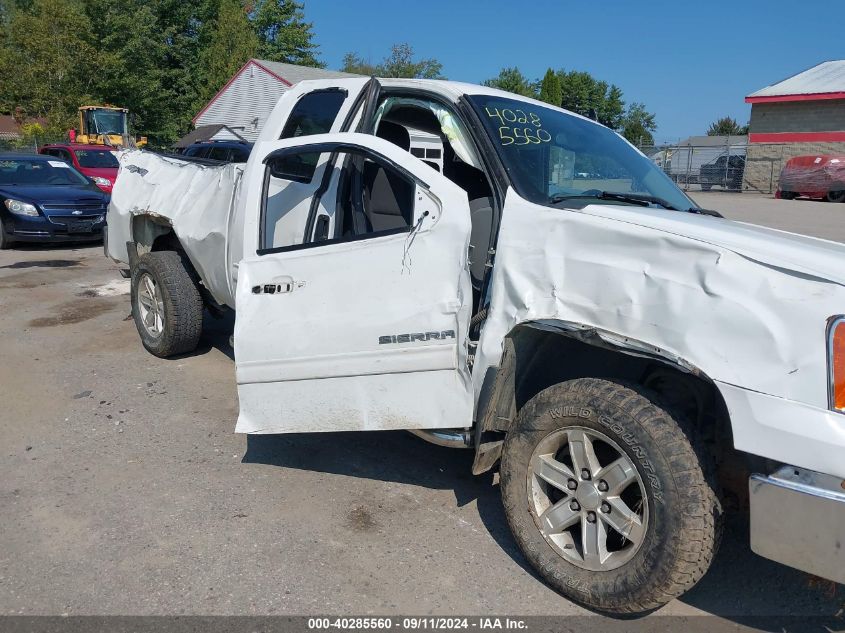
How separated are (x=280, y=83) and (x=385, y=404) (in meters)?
32.4

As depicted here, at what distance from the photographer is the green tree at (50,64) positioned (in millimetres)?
35031

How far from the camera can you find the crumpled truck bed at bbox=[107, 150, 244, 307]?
4.91 meters

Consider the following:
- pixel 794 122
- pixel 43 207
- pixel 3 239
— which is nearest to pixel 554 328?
pixel 43 207

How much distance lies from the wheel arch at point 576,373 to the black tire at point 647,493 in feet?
0.52

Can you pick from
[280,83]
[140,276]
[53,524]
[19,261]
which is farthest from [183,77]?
[53,524]

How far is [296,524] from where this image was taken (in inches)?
139

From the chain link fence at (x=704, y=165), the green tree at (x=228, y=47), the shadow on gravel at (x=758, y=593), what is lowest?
the shadow on gravel at (x=758, y=593)

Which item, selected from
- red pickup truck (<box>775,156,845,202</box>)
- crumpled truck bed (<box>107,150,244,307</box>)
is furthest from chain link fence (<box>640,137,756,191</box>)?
crumpled truck bed (<box>107,150,244,307</box>)

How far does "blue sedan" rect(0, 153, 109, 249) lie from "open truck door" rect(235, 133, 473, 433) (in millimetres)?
9564

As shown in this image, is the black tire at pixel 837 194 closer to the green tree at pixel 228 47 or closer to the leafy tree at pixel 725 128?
the green tree at pixel 228 47

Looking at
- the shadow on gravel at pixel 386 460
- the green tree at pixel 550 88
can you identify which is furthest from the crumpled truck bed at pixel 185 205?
the green tree at pixel 550 88

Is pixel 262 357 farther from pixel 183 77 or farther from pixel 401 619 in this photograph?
pixel 183 77

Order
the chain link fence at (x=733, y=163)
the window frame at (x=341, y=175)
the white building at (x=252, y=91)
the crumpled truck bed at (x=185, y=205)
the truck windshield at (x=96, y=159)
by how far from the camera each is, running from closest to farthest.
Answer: the window frame at (x=341, y=175) < the crumpled truck bed at (x=185, y=205) < the truck windshield at (x=96, y=159) < the white building at (x=252, y=91) < the chain link fence at (x=733, y=163)

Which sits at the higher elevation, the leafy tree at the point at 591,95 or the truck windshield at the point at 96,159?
the leafy tree at the point at 591,95
